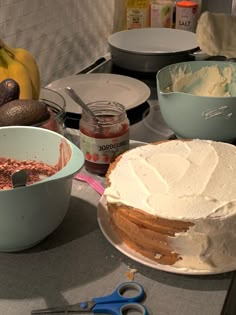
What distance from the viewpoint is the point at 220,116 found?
93 centimetres

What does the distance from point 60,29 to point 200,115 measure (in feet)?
1.81

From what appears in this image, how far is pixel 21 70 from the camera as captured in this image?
0.93 metres

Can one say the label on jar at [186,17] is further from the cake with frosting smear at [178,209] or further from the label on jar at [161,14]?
the cake with frosting smear at [178,209]

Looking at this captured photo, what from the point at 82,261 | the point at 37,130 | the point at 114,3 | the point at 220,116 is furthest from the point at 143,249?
the point at 114,3

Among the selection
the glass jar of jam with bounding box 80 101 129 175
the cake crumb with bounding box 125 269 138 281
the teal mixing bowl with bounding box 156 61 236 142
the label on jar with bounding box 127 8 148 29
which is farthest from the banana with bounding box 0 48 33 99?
the label on jar with bounding box 127 8 148 29

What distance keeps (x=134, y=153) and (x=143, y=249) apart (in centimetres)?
17

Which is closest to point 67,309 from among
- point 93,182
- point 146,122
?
point 93,182

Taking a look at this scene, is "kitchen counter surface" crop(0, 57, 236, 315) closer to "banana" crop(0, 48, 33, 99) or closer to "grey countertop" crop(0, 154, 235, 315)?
"grey countertop" crop(0, 154, 235, 315)

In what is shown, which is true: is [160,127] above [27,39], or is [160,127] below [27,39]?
below

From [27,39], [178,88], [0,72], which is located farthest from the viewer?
[27,39]

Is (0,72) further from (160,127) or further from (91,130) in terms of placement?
(160,127)

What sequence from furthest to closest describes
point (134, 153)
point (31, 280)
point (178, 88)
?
1. point (178, 88)
2. point (134, 153)
3. point (31, 280)

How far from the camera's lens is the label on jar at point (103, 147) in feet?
2.87

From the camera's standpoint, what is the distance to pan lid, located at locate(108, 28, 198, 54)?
142 centimetres
